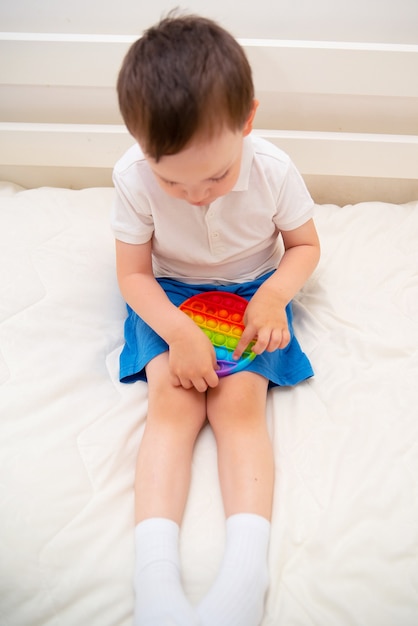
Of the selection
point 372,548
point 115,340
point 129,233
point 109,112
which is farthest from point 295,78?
point 372,548

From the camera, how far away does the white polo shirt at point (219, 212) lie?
771 millimetres

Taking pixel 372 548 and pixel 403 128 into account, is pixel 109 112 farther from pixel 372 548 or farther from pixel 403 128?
pixel 372 548

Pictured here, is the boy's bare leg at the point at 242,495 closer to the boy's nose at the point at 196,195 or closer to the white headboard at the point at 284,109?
the boy's nose at the point at 196,195

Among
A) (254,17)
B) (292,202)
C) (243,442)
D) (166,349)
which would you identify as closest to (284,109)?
(254,17)

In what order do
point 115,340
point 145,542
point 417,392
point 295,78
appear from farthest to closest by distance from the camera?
1. point 295,78
2. point 115,340
3. point 417,392
4. point 145,542

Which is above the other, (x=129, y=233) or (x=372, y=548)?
(x=129, y=233)

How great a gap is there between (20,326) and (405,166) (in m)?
0.85

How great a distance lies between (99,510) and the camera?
0.64m

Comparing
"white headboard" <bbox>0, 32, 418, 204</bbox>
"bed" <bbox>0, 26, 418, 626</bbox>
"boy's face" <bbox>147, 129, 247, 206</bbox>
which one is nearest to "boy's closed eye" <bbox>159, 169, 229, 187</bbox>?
"boy's face" <bbox>147, 129, 247, 206</bbox>

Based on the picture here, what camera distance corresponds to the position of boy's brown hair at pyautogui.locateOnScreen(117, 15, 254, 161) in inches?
21.9

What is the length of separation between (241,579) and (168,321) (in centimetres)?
35

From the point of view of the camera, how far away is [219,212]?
79cm

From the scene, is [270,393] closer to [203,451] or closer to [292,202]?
[203,451]

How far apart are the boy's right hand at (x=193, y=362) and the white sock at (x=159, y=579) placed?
0.19 metres
